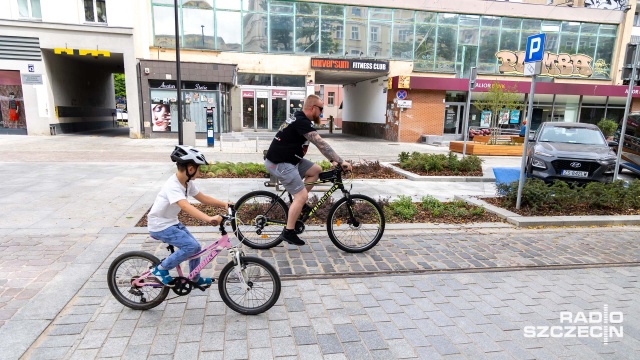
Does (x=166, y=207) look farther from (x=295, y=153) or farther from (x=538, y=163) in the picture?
(x=538, y=163)

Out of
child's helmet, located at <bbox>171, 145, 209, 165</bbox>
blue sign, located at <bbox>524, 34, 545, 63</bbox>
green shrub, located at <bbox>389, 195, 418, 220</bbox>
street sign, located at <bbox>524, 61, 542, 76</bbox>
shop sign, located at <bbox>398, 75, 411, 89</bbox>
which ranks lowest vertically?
green shrub, located at <bbox>389, 195, 418, 220</bbox>

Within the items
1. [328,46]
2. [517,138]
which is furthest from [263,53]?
[517,138]

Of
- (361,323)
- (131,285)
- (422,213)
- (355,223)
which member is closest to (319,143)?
(355,223)

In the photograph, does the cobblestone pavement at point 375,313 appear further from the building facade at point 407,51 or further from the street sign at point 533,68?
the building facade at point 407,51

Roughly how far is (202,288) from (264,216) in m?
1.56

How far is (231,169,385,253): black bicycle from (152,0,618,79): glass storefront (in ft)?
67.1

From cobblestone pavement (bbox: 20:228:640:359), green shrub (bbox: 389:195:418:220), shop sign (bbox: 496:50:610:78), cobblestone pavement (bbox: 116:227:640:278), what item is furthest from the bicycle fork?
shop sign (bbox: 496:50:610:78)

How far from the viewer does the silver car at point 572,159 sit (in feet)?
28.1

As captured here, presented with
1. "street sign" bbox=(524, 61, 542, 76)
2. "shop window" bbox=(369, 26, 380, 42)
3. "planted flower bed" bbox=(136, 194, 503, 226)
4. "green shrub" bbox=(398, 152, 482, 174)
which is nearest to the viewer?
"planted flower bed" bbox=(136, 194, 503, 226)

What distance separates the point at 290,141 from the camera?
4.75 m

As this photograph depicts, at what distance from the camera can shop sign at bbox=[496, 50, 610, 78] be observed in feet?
86.7

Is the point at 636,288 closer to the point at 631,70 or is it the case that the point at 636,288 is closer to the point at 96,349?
the point at 96,349

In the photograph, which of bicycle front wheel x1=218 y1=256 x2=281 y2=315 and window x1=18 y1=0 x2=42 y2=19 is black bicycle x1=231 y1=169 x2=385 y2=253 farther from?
window x1=18 y1=0 x2=42 y2=19

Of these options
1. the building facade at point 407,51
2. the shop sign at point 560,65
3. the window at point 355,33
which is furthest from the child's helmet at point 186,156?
the shop sign at point 560,65
